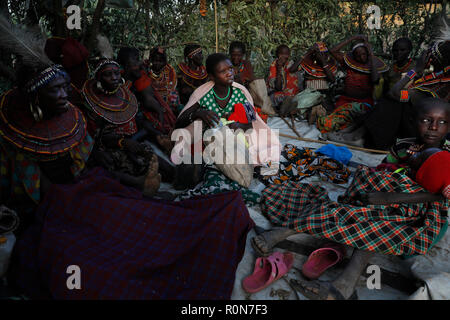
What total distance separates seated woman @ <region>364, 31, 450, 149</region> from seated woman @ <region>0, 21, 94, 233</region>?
2.75m

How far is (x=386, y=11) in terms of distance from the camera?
5871mm

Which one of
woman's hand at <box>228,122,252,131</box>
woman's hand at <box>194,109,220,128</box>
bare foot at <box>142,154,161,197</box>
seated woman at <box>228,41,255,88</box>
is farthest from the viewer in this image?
seated woman at <box>228,41,255,88</box>

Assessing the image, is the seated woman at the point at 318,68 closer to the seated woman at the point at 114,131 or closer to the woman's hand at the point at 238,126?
the woman's hand at the point at 238,126

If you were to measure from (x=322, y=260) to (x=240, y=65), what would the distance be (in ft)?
12.4

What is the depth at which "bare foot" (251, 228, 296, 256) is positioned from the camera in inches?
74.9

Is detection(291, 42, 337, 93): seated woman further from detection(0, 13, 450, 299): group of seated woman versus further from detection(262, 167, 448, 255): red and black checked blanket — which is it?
detection(262, 167, 448, 255): red and black checked blanket

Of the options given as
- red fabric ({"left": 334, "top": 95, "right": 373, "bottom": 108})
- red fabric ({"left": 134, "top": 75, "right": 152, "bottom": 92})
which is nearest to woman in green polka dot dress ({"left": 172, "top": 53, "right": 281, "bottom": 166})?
red fabric ({"left": 134, "top": 75, "right": 152, "bottom": 92})

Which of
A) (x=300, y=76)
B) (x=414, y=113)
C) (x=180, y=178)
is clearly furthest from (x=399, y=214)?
(x=300, y=76)

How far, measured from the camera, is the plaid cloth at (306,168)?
302cm

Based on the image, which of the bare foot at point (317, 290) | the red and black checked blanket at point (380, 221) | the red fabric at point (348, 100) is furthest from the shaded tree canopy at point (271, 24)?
the bare foot at point (317, 290)

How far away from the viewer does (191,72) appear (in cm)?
Answer: 441

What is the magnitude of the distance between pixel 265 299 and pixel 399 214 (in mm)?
973

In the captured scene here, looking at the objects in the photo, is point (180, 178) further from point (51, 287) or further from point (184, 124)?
point (51, 287)

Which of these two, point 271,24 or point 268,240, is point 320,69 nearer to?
point 271,24
